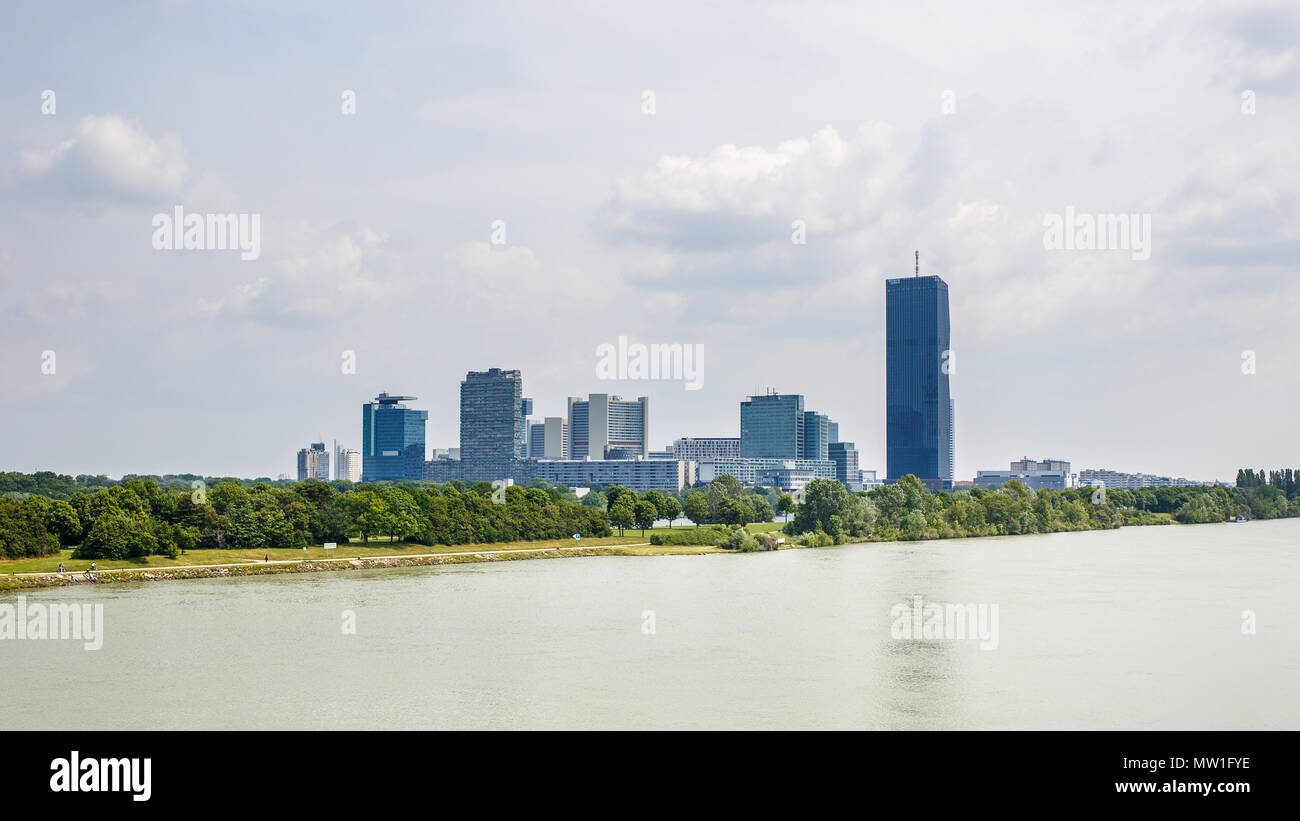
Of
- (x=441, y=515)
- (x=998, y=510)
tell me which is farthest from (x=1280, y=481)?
(x=441, y=515)

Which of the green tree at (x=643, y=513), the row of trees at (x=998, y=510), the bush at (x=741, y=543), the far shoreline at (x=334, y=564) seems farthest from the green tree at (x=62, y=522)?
the row of trees at (x=998, y=510)

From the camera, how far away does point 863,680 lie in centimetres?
3259

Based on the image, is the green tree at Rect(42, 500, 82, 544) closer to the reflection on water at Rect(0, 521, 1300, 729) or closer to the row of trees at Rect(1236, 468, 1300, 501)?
the reflection on water at Rect(0, 521, 1300, 729)

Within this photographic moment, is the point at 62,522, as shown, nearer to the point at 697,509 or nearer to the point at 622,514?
the point at 622,514

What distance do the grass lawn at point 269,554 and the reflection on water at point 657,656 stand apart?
16.4 ft

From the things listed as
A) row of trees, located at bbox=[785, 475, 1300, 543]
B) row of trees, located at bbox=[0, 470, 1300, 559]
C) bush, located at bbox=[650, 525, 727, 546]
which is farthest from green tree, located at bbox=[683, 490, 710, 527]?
bush, located at bbox=[650, 525, 727, 546]

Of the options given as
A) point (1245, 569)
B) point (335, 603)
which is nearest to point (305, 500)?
point (335, 603)

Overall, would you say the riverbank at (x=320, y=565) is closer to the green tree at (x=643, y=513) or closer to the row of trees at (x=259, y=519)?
the row of trees at (x=259, y=519)

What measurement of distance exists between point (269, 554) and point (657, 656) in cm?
4107

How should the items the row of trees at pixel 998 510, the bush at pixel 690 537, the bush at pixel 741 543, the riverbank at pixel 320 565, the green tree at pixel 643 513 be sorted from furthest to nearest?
the row of trees at pixel 998 510, the green tree at pixel 643 513, the bush at pixel 690 537, the bush at pixel 741 543, the riverbank at pixel 320 565

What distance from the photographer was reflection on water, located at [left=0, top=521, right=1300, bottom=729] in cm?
2847

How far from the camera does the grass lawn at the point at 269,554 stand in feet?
194

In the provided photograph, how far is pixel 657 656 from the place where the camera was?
120 feet
